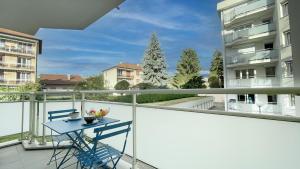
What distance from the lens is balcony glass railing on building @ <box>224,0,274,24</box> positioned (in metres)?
13.8

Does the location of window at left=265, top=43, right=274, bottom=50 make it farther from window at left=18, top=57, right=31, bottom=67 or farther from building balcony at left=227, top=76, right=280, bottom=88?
window at left=18, top=57, right=31, bottom=67

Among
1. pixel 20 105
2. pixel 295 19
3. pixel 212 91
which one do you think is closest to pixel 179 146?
pixel 212 91

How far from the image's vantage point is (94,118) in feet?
7.01

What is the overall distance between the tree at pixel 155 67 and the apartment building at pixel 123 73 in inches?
327

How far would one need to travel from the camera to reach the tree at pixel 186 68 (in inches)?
1041

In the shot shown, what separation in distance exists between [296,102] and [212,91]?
0.49 meters

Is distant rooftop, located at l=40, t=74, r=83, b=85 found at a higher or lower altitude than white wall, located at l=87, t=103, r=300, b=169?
higher

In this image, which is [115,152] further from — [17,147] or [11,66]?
[11,66]

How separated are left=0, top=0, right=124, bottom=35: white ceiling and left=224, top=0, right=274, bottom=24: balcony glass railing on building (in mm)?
14534

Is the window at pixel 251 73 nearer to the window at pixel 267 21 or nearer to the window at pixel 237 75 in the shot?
the window at pixel 237 75

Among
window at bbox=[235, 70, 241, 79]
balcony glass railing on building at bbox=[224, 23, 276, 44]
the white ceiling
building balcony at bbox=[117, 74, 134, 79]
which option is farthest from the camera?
building balcony at bbox=[117, 74, 134, 79]

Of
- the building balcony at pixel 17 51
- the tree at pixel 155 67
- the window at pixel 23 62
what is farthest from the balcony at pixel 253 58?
the window at pixel 23 62

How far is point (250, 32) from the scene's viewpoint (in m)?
14.1

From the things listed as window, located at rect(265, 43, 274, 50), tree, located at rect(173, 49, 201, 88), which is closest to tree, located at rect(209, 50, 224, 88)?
tree, located at rect(173, 49, 201, 88)
